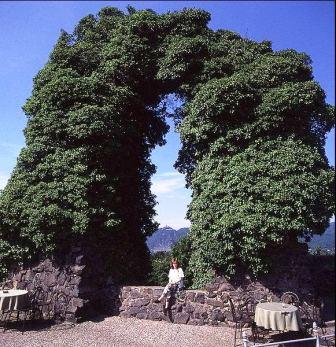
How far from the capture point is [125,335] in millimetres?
9773

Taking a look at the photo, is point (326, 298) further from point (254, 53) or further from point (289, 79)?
point (254, 53)

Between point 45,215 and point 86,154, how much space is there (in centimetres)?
278

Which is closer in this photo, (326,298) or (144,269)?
(326,298)

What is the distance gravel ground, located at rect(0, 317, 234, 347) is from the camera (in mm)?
8969

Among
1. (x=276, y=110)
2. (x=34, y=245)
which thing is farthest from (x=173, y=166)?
(x=34, y=245)

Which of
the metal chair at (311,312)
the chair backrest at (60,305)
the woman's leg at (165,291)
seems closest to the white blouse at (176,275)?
the woman's leg at (165,291)

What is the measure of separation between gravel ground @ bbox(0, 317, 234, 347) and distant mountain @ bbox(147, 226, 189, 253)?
4.37m

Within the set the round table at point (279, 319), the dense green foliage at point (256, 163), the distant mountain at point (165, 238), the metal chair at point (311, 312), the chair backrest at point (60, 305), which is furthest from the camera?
the distant mountain at point (165, 238)

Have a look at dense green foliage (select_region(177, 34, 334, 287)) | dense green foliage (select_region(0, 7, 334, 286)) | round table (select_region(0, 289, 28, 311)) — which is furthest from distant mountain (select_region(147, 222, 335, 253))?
round table (select_region(0, 289, 28, 311))

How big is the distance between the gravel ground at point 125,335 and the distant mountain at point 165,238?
4.37 m

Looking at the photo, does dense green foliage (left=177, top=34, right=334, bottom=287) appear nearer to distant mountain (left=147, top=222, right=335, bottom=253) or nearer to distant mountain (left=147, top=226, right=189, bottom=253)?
distant mountain (left=147, top=222, right=335, bottom=253)

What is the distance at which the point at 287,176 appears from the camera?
10891mm

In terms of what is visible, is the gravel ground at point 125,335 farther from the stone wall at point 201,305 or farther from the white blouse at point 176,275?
the white blouse at point 176,275

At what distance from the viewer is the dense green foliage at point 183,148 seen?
1084 centimetres
